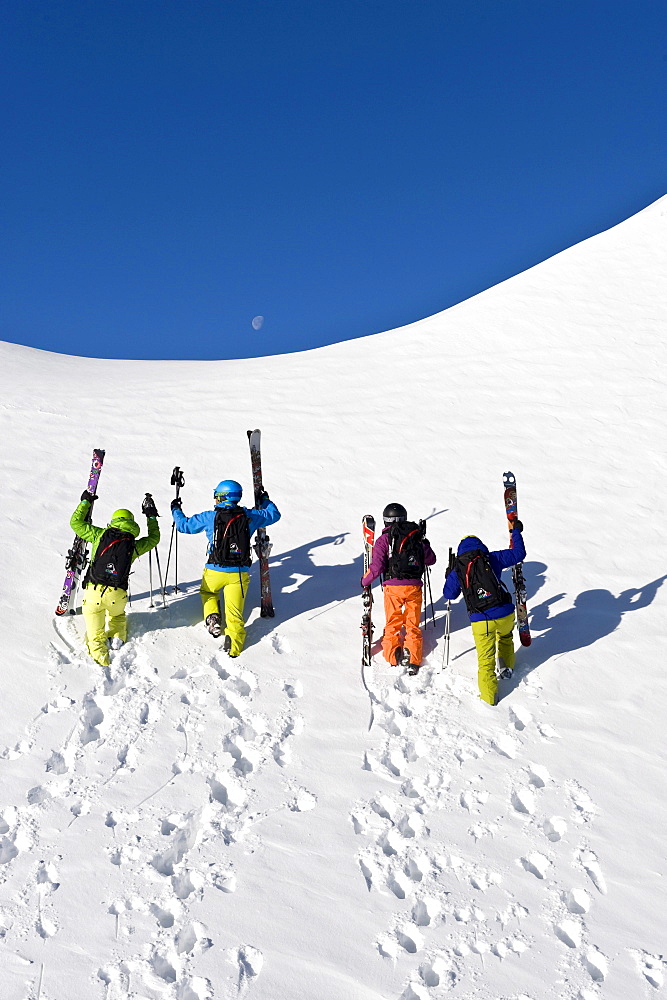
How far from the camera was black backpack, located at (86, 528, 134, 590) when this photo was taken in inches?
281

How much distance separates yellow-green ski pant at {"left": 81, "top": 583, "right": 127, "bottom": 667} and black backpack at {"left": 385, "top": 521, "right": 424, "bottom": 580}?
→ 271 centimetres

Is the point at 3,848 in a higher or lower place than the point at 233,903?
higher

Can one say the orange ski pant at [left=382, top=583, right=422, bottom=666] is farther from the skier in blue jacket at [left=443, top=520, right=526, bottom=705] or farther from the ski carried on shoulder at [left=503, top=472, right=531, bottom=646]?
the ski carried on shoulder at [left=503, top=472, right=531, bottom=646]

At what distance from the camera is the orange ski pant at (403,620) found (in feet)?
24.0

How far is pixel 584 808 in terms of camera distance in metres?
5.74

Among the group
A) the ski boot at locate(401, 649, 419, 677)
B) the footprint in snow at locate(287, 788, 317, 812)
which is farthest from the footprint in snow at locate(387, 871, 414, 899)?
the ski boot at locate(401, 649, 419, 677)

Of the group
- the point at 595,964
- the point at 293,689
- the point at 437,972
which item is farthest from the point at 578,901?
the point at 293,689

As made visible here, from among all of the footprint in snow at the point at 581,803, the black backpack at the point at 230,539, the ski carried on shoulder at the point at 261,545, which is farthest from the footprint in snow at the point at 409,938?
the ski carried on shoulder at the point at 261,545

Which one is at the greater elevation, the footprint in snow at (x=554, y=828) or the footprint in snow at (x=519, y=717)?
the footprint in snow at (x=519, y=717)

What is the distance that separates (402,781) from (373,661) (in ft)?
5.72

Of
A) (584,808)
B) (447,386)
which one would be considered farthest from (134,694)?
(447,386)

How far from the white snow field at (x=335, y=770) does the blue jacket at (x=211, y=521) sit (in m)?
0.80

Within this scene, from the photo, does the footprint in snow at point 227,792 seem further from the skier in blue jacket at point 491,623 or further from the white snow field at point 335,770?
the skier in blue jacket at point 491,623

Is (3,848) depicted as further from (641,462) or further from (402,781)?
(641,462)
